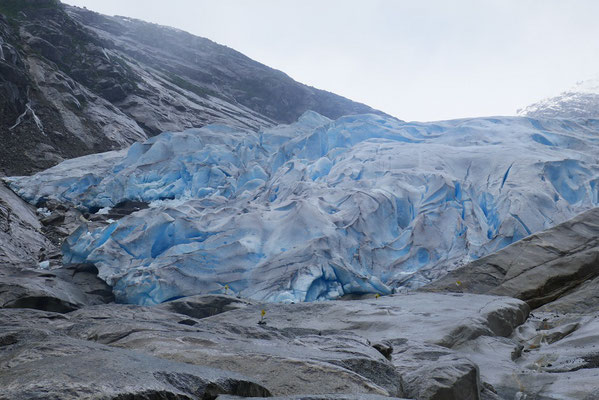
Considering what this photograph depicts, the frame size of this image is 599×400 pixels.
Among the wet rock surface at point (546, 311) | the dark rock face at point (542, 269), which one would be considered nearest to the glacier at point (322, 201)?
the dark rock face at point (542, 269)

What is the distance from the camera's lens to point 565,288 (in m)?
7.95

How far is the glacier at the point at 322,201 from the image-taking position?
9141mm

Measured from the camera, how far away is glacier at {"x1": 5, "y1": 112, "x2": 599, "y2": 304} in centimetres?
914

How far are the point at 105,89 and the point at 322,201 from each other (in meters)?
20.7

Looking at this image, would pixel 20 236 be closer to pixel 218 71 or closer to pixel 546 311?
pixel 546 311

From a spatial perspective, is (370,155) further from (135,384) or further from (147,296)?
(135,384)

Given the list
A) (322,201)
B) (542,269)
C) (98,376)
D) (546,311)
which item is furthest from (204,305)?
(98,376)

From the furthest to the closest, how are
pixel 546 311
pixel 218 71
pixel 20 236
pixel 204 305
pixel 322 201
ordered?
pixel 218 71 → pixel 20 236 → pixel 322 201 → pixel 204 305 → pixel 546 311

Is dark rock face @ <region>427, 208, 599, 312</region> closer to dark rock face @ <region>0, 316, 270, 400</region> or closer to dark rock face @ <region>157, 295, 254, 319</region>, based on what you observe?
dark rock face @ <region>157, 295, 254, 319</region>

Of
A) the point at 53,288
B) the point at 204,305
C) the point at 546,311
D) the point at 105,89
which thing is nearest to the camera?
the point at 546,311

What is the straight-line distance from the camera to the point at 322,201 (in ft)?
36.9

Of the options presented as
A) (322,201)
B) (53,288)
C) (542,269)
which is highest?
(542,269)

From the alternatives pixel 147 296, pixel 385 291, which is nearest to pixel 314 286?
pixel 385 291

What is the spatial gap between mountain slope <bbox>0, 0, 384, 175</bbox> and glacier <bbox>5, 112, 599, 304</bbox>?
421cm
